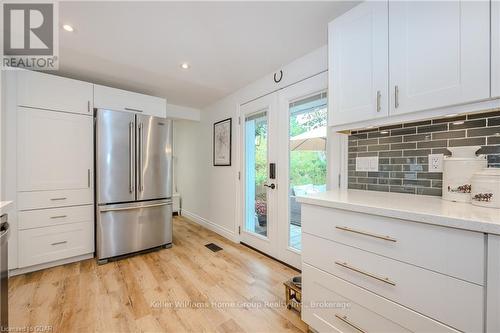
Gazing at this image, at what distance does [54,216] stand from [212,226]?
81.1 inches

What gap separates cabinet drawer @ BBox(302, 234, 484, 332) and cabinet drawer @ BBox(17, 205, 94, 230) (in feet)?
8.52

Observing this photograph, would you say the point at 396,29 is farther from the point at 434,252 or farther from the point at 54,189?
the point at 54,189

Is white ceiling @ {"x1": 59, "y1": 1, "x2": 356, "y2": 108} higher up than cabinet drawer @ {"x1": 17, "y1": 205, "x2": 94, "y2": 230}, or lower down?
higher up

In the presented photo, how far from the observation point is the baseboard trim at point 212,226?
3068mm

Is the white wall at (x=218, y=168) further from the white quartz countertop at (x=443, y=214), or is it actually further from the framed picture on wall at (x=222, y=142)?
the white quartz countertop at (x=443, y=214)

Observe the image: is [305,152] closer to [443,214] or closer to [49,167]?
[443,214]

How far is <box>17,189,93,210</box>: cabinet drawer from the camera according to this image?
2.05 metres

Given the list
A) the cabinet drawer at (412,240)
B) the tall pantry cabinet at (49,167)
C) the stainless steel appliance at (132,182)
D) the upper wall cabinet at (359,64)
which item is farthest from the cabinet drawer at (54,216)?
the upper wall cabinet at (359,64)

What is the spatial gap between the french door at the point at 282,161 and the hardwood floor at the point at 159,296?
1.10 ft

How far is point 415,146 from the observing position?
137 cm

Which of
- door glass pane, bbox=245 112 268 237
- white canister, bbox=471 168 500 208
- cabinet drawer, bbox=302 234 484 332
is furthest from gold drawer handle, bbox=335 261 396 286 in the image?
door glass pane, bbox=245 112 268 237

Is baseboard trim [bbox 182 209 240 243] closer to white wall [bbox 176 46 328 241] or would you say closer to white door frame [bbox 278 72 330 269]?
white wall [bbox 176 46 328 241]

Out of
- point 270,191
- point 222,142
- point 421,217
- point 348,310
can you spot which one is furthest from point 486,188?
point 222,142

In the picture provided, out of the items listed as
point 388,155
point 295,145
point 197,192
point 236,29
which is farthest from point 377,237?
point 197,192
